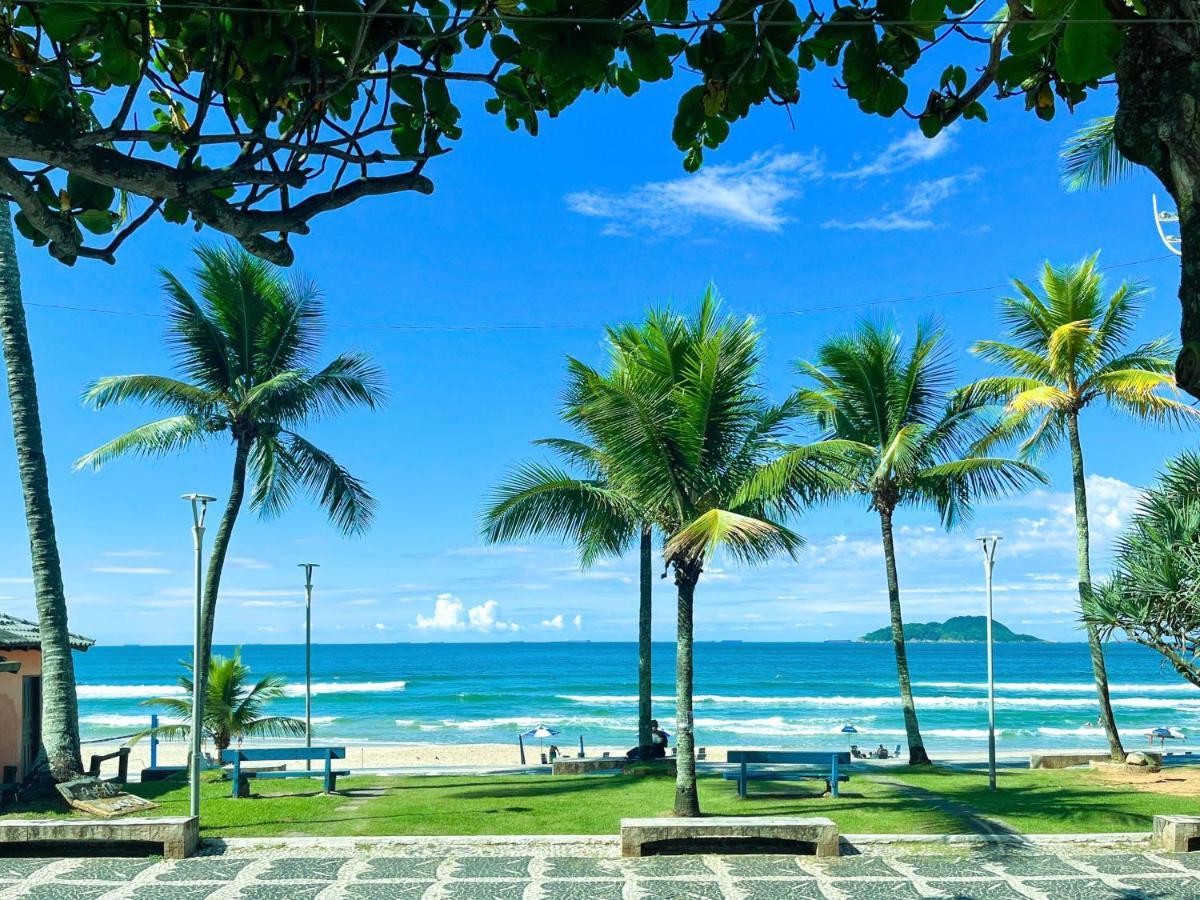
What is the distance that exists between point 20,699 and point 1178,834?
15.7 m

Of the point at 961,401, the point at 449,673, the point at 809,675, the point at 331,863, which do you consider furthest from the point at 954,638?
the point at 331,863

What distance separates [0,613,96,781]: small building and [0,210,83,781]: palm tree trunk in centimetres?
163

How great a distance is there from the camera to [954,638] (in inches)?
5773

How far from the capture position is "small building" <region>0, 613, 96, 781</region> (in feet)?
48.8

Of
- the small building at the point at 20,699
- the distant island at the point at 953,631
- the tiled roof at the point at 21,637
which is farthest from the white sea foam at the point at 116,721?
the distant island at the point at 953,631

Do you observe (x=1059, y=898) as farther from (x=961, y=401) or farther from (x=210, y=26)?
(x=961, y=401)

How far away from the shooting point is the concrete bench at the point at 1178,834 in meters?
9.55

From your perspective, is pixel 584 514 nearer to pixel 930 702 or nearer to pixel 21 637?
pixel 21 637

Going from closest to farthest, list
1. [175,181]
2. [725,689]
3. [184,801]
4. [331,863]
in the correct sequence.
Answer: [175,181]
[331,863]
[184,801]
[725,689]

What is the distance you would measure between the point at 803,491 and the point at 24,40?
10.0m

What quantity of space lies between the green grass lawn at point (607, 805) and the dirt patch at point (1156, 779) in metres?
0.40

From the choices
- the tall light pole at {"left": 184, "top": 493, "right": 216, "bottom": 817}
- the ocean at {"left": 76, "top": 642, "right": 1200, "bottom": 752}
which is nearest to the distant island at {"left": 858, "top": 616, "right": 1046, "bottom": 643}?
the ocean at {"left": 76, "top": 642, "right": 1200, "bottom": 752}

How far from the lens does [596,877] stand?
8.84m

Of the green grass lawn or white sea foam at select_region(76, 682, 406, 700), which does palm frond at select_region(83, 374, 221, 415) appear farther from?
white sea foam at select_region(76, 682, 406, 700)
